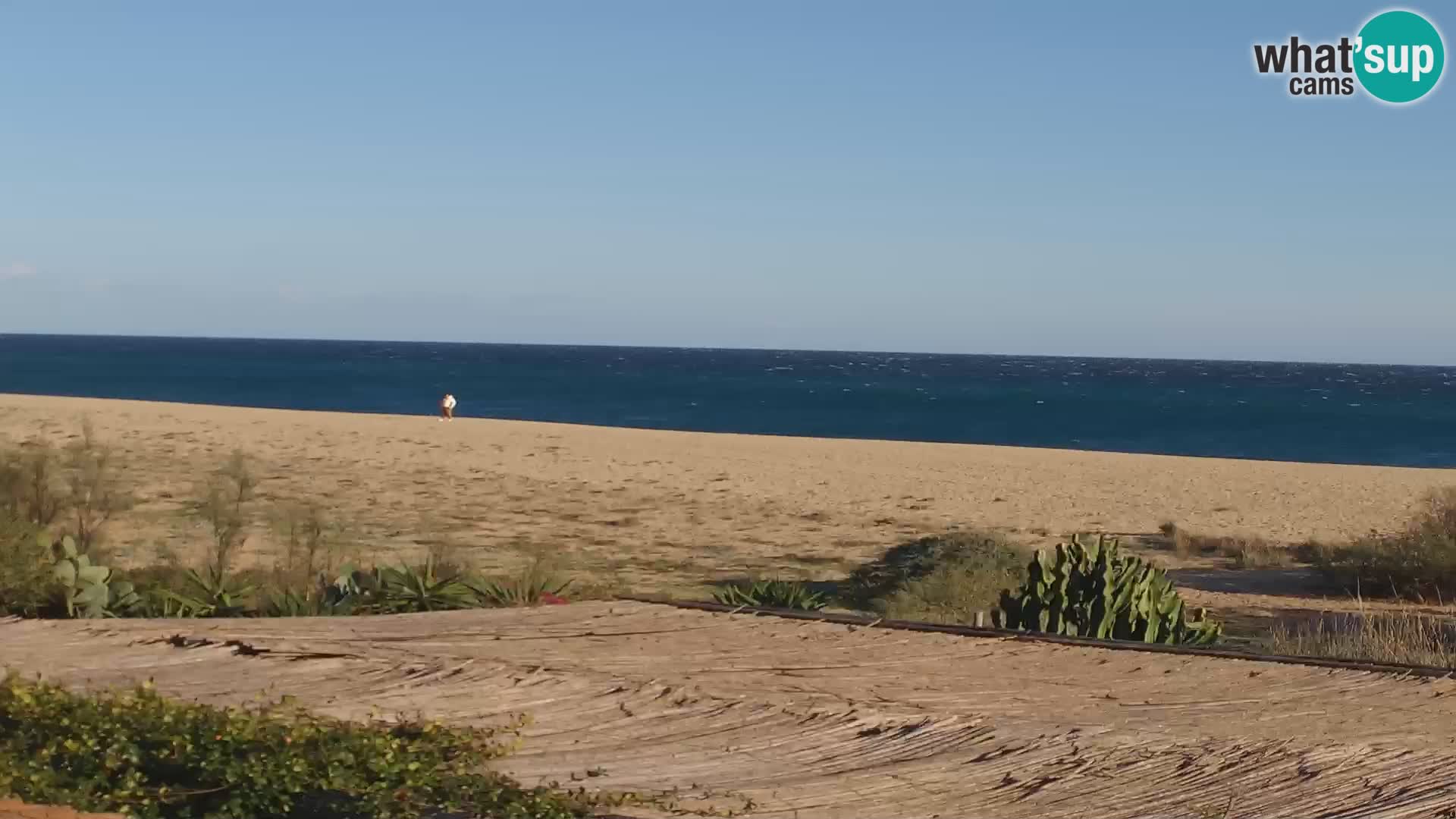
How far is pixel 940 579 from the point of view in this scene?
12930 millimetres

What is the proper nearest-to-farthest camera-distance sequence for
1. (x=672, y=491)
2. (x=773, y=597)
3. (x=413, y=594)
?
(x=413, y=594) → (x=773, y=597) → (x=672, y=491)

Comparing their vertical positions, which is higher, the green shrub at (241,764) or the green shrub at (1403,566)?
the green shrub at (241,764)

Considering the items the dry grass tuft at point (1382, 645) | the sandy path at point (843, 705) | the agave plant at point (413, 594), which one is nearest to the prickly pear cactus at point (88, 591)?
the sandy path at point (843, 705)

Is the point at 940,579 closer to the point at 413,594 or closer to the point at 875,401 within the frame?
the point at 413,594

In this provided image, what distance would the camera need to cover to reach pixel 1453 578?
1462 cm

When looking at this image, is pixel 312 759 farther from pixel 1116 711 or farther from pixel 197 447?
pixel 197 447

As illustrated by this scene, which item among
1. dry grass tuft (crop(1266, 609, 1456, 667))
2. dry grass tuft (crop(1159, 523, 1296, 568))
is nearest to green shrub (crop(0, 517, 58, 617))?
dry grass tuft (crop(1266, 609, 1456, 667))

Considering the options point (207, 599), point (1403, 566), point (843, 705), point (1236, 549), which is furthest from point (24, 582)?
point (1236, 549)

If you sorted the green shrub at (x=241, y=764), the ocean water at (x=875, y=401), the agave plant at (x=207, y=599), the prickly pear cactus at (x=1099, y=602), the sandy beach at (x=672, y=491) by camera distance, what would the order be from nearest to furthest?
the green shrub at (x=241, y=764)
the prickly pear cactus at (x=1099, y=602)
the agave plant at (x=207, y=599)
the sandy beach at (x=672, y=491)
the ocean water at (x=875, y=401)

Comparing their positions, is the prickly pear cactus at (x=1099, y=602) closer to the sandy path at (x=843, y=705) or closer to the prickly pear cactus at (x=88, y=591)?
the sandy path at (x=843, y=705)

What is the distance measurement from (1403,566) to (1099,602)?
7.21 meters

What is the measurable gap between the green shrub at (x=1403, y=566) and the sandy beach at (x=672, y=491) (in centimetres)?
435

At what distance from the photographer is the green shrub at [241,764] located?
4812mm

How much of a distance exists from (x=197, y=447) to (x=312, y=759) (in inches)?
Result: 966
